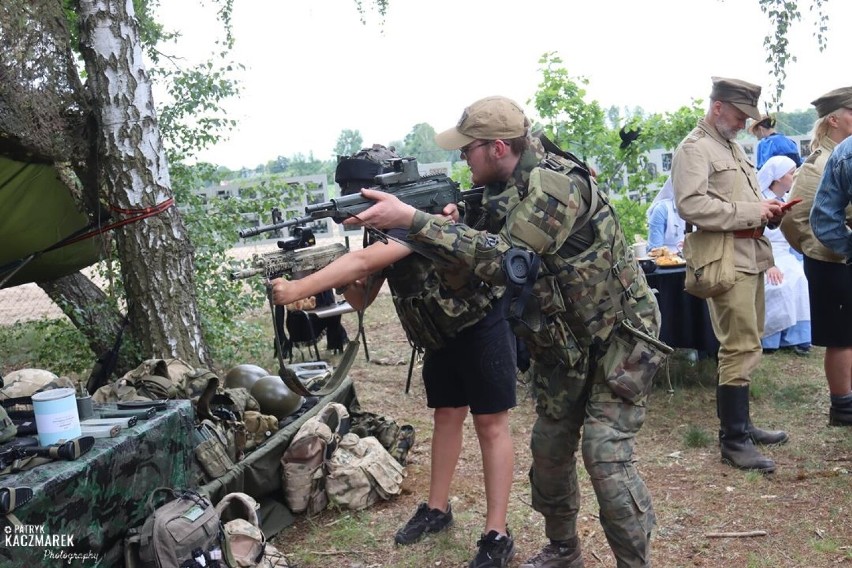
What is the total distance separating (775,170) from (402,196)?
4678 millimetres

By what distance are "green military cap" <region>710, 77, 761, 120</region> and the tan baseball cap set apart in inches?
83.4

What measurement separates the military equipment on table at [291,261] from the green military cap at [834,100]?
3.47 meters

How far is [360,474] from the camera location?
4.48m

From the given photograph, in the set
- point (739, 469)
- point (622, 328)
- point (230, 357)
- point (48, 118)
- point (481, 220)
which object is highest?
point (48, 118)

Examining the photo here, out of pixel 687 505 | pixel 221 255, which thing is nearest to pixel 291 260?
pixel 687 505

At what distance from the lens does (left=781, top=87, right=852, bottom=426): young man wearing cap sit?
16.7 feet

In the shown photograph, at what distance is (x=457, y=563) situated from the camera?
151 inches

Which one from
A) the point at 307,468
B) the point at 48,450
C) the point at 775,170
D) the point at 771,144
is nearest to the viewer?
the point at 48,450

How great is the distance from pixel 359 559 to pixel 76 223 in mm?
2986

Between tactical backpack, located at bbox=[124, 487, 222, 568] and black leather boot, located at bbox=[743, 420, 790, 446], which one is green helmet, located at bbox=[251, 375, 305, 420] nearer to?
tactical backpack, located at bbox=[124, 487, 222, 568]

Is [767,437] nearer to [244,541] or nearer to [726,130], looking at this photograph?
[726,130]

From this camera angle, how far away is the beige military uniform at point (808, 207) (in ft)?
16.8

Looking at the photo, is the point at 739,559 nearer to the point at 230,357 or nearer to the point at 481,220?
the point at 481,220

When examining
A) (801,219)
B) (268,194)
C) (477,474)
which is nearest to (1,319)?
(268,194)
